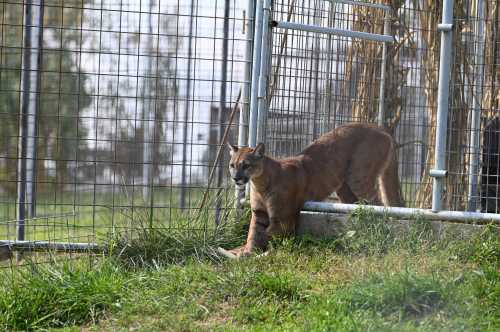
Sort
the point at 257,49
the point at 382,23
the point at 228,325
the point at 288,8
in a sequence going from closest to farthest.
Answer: the point at 228,325
the point at 257,49
the point at 288,8
the point at 382,23

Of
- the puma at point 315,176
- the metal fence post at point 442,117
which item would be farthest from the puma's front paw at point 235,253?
the metal fence post at point 442,117

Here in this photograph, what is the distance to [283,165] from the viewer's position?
24.0 ft

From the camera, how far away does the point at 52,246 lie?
6895mm

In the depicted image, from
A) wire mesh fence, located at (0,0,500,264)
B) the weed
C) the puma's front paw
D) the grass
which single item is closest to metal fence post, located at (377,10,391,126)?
wire mesh fence, located at (0,0,500,264)

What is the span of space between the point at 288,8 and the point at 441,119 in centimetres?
210

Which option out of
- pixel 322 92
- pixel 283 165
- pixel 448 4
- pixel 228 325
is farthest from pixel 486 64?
pixel 228 325

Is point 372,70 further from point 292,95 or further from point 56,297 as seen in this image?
point 56,297

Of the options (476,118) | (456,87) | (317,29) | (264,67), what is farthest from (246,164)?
(456,87)

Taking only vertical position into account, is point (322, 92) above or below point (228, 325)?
above

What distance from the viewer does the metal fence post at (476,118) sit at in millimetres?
7479

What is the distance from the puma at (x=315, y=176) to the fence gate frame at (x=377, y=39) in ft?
0.88

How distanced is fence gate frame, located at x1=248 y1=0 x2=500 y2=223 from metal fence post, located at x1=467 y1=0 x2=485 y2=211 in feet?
2.00

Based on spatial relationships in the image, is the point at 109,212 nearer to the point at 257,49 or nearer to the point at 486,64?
the point at 257,49

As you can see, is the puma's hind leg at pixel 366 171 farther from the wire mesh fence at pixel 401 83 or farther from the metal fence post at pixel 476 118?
the metal fence post at pixel 476 118
